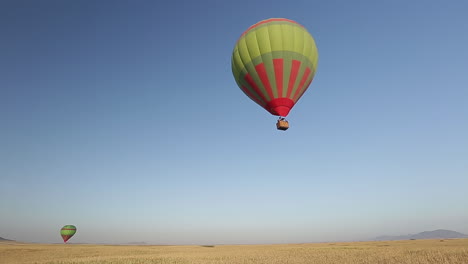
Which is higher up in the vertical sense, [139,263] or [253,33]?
[253,33]

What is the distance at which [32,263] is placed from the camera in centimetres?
2769

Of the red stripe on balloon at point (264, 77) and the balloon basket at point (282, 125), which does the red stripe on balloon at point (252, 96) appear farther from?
the balloon basket at point (282, 125)

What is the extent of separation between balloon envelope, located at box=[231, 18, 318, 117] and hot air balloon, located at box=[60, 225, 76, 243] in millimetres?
97191

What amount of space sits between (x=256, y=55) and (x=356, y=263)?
17856 millimetres

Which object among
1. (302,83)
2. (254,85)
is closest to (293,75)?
(302,83)

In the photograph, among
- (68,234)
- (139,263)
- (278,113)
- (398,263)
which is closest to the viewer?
(398,263)

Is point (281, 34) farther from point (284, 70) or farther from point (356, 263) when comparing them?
point (356, 263)

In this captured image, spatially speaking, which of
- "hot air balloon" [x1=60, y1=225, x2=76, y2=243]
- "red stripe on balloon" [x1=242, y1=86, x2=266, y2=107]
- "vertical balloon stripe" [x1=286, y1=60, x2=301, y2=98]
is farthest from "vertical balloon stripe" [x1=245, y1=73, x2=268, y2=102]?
"hot air balloon" [x1=60, y1=225, x2=76, y2=243]

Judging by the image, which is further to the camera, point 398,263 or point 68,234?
point 68,234

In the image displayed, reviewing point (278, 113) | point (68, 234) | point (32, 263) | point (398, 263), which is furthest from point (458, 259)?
point (68, 234)

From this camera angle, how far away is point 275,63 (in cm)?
2364

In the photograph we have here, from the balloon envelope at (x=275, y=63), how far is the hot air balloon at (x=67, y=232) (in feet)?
319

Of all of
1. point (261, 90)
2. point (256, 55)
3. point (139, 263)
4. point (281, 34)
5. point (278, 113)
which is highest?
point (281, 34)

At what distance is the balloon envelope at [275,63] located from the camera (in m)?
23.5
